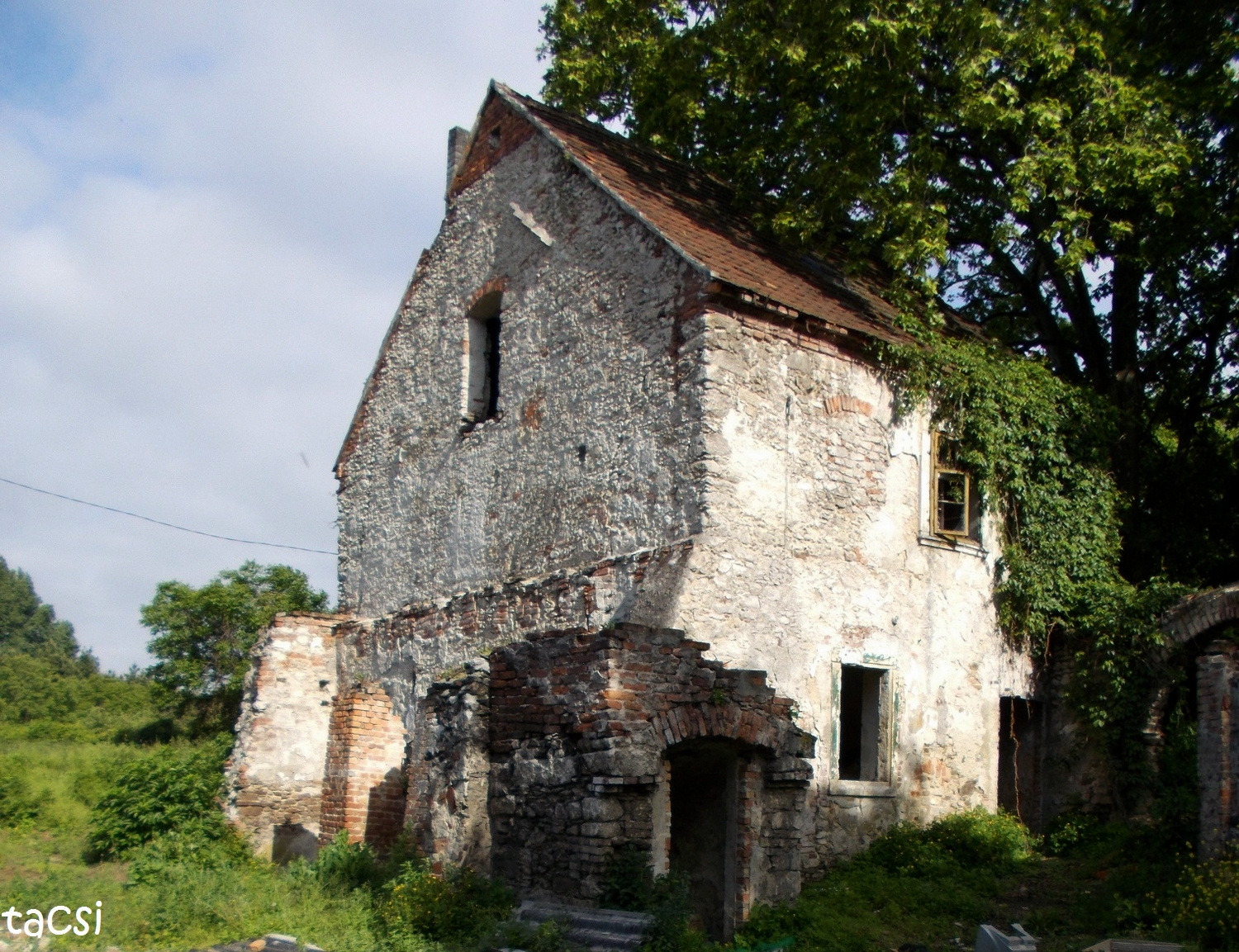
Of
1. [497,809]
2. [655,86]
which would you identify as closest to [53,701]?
[655,86]

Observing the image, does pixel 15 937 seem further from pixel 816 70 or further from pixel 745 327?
pixel 816 70

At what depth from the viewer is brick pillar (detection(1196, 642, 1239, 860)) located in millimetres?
10547

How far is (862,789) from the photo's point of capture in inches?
492

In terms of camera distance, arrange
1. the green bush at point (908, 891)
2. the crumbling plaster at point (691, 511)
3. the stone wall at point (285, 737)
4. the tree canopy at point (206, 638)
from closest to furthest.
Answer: the green bush at point (908, 891), the crumbling plaster at point (691, 511), the stone wall at point (285, 737), the tree canopy at point (206, 638)

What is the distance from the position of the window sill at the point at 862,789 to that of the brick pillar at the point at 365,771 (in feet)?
18.6

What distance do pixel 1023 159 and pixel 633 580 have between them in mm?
7248

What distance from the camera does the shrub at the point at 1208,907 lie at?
9078 mm

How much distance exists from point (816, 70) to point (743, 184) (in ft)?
8.60

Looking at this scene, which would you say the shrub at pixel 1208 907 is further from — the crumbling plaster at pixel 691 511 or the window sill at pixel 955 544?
the window sill at pixel 955 544

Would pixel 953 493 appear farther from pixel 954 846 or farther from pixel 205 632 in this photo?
pixel 205 632

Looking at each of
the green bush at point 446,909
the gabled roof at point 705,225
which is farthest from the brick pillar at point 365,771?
the gabled roof at point 705,225

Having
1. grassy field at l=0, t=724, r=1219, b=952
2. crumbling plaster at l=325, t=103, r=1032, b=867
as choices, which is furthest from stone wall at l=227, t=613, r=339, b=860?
grassy field at l=0, t=724, r=1219, b=952

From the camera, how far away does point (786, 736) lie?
10734 millimetres

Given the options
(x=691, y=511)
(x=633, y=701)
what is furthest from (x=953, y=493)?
(x=633, y=701)
